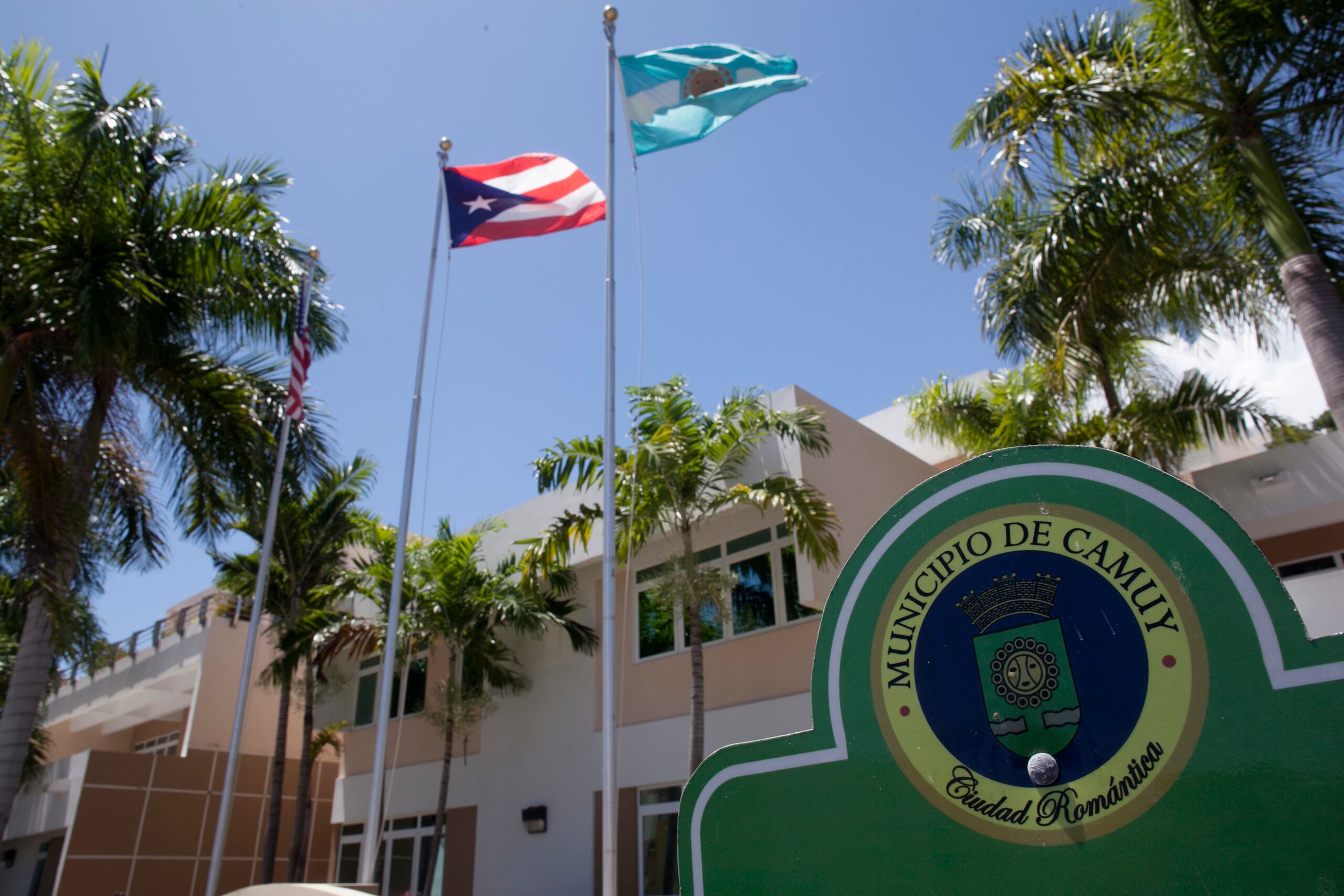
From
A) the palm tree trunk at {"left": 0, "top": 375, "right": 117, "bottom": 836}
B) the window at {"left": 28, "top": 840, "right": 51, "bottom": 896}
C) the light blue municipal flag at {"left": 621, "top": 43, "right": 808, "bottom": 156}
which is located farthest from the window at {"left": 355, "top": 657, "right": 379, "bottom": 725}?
the light blue municipal flag at {"left": 621, "top": 43, "right": 808, "bottom": 156}

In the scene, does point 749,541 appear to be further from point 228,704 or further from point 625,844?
point 228,704

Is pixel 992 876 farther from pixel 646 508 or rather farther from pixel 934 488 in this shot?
pixel 646 508

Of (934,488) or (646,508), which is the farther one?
(646,508)

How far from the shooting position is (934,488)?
3.88m

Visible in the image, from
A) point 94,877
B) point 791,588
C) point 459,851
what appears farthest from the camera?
point 94,877

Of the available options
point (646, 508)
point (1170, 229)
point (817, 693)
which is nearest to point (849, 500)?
point (646, 508)

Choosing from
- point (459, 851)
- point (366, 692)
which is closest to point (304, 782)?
point (366, 692)

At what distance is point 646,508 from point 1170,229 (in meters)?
6.77

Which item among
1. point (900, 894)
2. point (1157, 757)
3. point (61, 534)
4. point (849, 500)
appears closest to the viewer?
point (1157, 757)

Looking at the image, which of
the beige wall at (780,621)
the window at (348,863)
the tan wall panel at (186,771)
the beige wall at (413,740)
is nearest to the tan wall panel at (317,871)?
the window at (348,863)

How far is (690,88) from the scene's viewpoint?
32.2 ft

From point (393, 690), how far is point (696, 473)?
35.0ft

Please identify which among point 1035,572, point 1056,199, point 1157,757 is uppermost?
point 1056,199

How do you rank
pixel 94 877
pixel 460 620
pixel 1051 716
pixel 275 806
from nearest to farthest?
1. pixel 1051 716
2. pixel 460 620
3. pixel 275 806
4. pixel 94 877
